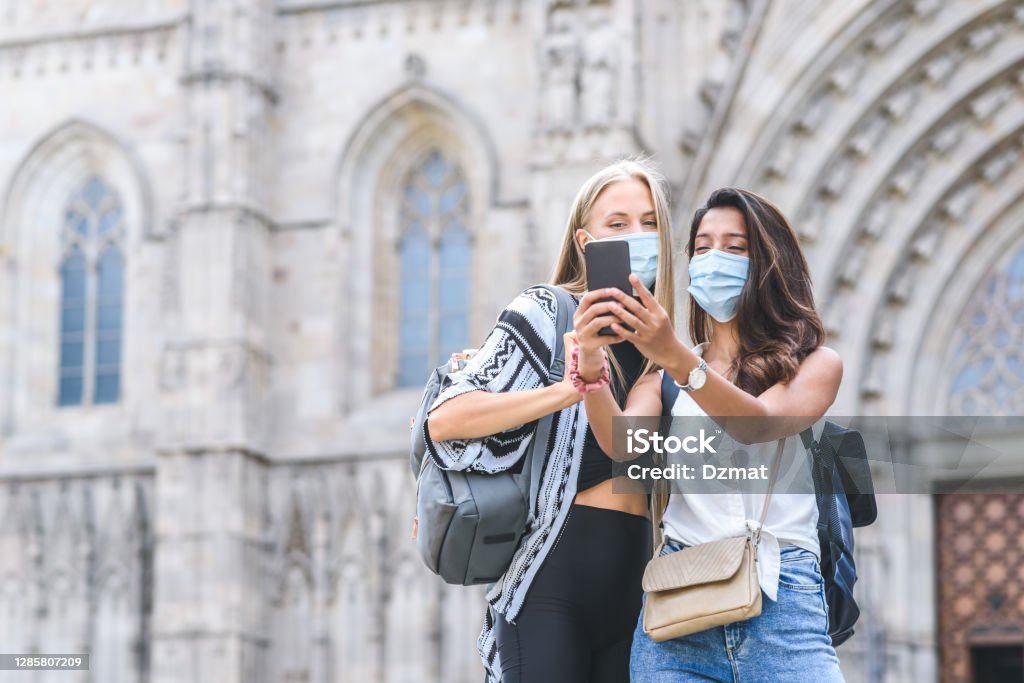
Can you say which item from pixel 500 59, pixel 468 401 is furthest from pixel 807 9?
pixel 468 401

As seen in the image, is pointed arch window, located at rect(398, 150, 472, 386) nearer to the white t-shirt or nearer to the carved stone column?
the carved stone column

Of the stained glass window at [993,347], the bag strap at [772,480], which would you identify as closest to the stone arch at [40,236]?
the stained glass window at [993,347]

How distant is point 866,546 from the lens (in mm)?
13703

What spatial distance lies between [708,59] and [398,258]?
350 cm

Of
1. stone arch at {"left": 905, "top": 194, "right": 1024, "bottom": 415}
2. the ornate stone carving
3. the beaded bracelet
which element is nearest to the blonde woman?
the beaded bracelet

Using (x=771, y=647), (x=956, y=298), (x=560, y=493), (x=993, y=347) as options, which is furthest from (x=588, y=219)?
(x=993, y=347)

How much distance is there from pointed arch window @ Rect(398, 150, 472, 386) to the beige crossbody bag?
12468 mm

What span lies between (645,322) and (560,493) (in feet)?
1.81

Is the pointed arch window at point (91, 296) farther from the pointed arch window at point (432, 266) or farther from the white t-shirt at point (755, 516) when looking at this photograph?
the white t-shirt at point (755, 516)

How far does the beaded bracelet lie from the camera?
3094mm

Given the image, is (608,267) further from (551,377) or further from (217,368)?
(217,368)

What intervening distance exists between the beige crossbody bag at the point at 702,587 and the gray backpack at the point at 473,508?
345mm

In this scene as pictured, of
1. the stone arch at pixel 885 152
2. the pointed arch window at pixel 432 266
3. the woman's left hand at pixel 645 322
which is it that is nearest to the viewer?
the woman's left hand at pixel 645 322

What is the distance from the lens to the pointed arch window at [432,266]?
51.4 feet
